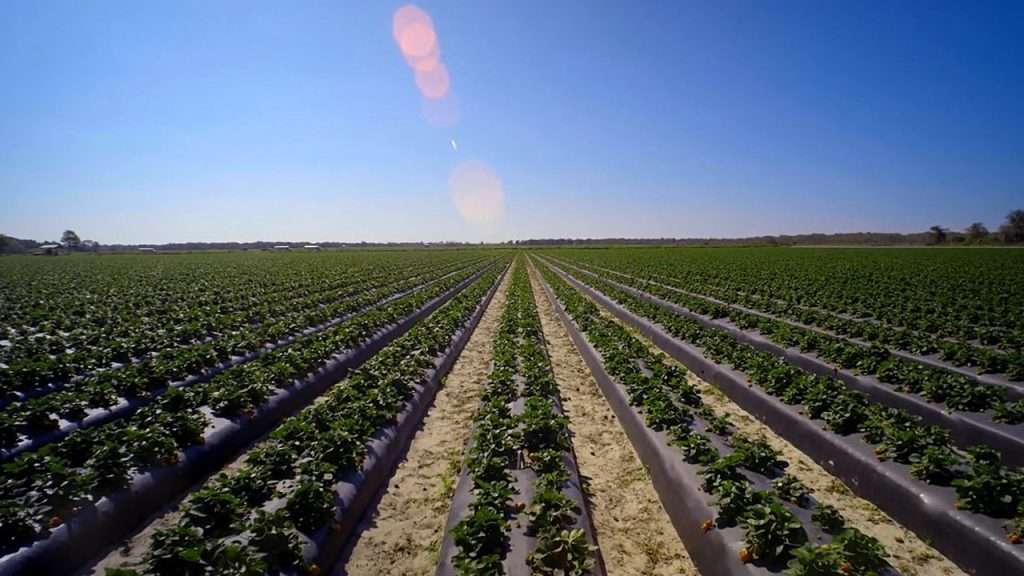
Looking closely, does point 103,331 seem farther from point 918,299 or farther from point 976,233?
point 976,233

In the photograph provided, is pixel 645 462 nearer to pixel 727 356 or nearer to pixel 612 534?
pixel 612 534

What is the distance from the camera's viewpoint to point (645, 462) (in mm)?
7375

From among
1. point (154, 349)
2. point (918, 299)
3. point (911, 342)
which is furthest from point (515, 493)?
point (918, 299)

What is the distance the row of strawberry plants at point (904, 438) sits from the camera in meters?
4.85

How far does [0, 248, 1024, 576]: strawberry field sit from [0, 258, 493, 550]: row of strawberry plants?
0.03m

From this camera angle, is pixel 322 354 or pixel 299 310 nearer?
pixel 322 354

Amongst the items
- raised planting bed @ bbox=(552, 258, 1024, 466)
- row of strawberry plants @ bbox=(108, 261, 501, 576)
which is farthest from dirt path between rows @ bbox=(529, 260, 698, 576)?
raised planting bed @ bbox=(552, 258, 1024, 466)

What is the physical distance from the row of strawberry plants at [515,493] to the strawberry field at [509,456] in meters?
0.04

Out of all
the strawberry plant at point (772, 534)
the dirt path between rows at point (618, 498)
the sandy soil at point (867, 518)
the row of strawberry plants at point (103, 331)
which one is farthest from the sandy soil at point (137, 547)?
the sandy soil at point (867, 518)

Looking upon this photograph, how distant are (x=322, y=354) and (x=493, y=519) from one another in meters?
8.64

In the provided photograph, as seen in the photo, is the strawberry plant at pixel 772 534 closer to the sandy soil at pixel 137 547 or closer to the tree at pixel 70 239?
the sandy soil at pixel 137 547

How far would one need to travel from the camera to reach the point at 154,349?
12531 millimetres

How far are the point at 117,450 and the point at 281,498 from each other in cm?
224

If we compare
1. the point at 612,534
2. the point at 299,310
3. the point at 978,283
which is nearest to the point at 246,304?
the point at 299,310
